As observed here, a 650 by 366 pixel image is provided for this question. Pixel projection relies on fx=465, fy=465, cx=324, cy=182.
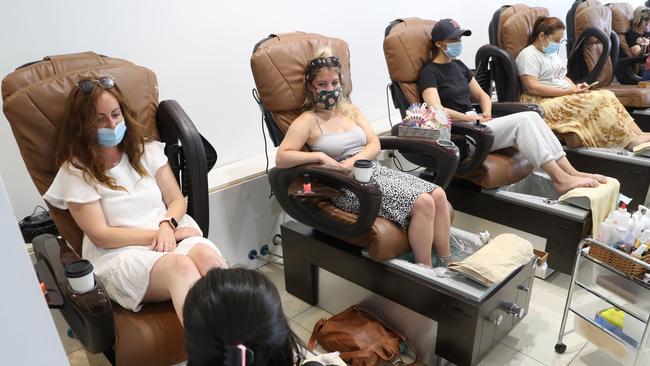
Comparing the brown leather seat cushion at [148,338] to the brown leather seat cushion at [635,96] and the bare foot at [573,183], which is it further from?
the brown leather seat cushion at [635,96]

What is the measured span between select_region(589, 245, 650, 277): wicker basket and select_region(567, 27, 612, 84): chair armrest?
2.18 meters

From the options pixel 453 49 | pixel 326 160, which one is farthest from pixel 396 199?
pixel 453 49

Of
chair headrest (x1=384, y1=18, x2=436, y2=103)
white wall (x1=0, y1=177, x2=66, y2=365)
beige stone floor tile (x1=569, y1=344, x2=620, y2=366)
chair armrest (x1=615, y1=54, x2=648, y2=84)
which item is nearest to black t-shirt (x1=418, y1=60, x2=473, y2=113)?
chair headrest (x1=384, y1=18, x2=436, y2=103)

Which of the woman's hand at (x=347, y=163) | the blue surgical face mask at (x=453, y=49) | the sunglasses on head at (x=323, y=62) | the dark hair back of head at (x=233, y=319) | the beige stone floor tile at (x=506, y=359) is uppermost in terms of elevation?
the sunglasses on head at (x=323, y=62)

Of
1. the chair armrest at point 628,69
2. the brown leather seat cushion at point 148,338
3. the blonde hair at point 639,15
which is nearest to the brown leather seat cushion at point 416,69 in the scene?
the brown leather seat cushion at point 148,338

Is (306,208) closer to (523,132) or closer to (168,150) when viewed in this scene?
(168,150)

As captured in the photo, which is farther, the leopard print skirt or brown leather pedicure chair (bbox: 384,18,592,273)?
brown leather pedicure chair (bbox: 384,18,592,273)

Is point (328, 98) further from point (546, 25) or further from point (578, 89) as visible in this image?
point (578, 89)

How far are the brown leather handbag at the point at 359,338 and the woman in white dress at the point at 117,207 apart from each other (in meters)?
0.58

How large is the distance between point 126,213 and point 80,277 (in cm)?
40

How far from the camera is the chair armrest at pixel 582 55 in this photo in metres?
3.28

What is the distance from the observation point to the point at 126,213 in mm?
1564

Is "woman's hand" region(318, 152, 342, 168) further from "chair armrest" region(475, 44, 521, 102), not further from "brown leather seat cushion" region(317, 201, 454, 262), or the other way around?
"chair armrest" region(475, 44, 521, 102)

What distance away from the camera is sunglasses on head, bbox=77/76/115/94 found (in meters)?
1.45
